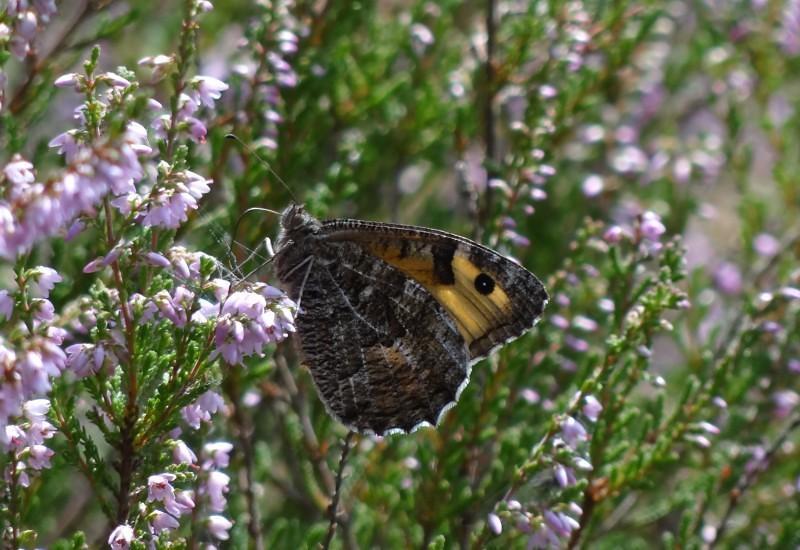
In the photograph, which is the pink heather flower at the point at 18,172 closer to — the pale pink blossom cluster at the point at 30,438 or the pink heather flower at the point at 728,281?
the pale pink blossom cluster at the point at 30,438

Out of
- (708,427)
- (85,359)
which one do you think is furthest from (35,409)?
(708,427)

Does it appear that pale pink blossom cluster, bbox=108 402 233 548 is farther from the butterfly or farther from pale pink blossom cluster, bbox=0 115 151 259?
pale pink blossom cluster, bbox=0 115 151 259

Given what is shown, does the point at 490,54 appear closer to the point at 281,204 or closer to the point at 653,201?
the point at 281,204

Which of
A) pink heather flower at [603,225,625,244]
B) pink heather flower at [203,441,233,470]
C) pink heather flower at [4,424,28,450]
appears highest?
pink heather flower at [603,225,625,244]

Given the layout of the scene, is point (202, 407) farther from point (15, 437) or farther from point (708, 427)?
point (708, 427)

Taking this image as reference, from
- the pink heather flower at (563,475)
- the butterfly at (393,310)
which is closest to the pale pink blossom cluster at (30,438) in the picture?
the butterfly at (393,310)

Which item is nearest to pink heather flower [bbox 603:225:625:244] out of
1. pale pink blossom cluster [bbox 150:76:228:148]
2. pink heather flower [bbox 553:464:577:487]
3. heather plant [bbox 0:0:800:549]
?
heather plant [bbox 0:0:800:549]

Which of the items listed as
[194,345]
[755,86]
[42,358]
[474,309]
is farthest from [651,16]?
[42,358]
